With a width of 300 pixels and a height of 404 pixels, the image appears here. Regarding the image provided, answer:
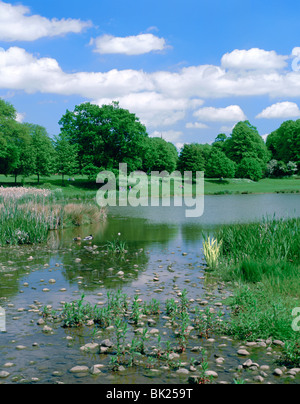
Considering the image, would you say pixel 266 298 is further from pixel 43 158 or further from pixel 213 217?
pixel 43 158

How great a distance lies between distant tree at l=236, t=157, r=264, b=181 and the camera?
93312 mm

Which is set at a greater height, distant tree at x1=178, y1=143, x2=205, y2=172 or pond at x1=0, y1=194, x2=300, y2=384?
distant tree at x1=178, y1=143, x2=205, y2=172

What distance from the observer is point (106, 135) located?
6606 centimetres

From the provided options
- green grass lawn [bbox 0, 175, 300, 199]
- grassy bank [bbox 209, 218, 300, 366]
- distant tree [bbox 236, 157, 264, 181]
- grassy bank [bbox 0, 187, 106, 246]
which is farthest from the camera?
distant tree [bbox 236, 157, 264, 181]

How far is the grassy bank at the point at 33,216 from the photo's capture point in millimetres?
18406

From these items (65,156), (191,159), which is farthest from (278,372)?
(191,159)

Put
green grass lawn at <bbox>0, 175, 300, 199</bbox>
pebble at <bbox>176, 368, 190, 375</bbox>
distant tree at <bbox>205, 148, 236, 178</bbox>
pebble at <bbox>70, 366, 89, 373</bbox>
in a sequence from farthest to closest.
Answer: distant tree at <bbox>205, 148, 236, 178</bbox> → green grass lawn at <bbox>0, 175, 300, 199</bbox> → pebble at <bbox>70, 366, 89, 373</bbox> → pebble at <bbox>176, 368, 190, 375</bbox>

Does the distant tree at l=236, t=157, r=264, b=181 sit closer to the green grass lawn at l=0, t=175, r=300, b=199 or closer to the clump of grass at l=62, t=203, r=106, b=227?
the green grass lawn at l=0, t=175, r=300, b=199

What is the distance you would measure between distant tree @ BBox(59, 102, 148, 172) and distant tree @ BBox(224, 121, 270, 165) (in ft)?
129

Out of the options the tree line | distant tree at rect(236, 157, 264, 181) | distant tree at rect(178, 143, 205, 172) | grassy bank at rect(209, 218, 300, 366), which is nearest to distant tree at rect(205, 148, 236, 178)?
distant tree at rect(178, 143, 205, 172)

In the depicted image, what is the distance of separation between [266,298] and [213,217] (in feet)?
71.1

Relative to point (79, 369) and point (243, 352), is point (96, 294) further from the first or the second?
point (243, 352)

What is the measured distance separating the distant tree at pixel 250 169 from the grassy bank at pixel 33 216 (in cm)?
6962
